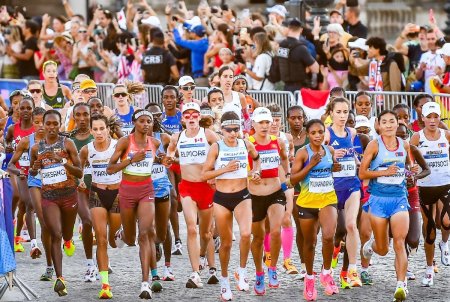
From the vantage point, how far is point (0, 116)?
1838 centimetres

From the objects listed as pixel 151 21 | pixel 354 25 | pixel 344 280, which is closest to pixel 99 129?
pixel 344 280

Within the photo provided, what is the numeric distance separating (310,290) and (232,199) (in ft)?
3.71

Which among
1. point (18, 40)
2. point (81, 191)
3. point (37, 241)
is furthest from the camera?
point (18, 40)

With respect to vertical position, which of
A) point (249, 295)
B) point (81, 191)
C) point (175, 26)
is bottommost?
point (249, 295)

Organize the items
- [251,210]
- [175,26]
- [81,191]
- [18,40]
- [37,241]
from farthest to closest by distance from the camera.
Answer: [18,40]
[175,26]
[37,241]
[81,191]
[251,210]

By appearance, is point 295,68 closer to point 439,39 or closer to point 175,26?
point 439,39

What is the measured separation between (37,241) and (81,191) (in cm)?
276

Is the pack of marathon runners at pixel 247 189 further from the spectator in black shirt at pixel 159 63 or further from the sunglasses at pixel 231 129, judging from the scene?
the spectator in black shirt at pixel 159 63

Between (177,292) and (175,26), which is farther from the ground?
(175,26)

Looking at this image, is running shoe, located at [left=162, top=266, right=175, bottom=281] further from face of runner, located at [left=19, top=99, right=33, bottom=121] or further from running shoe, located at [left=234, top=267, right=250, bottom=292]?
face of runner, located at [left=19, top=99, right=33, bottom=121]

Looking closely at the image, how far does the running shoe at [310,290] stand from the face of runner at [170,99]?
381 centimetres

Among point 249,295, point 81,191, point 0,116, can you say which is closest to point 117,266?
point 81,191

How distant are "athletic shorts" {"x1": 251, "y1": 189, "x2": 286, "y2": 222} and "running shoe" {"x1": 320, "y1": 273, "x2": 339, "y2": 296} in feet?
2.72

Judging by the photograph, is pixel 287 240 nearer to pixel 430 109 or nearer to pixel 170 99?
pixel 430 109
